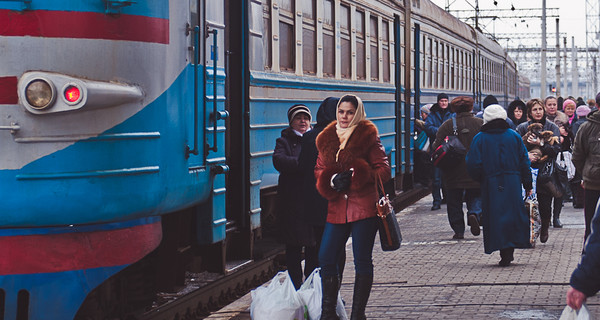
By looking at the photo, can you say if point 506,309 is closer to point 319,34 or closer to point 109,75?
point 109,75

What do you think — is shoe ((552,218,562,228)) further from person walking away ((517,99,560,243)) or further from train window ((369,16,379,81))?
train window ((369,16,379,81))

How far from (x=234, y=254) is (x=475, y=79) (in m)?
18.5

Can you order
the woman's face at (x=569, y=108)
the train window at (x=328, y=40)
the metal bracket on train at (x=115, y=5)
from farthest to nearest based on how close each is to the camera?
the woman's face at (x=569, y=108), the train window at (x=328, y=40), the metal bracket on train at (x=115, y=5)

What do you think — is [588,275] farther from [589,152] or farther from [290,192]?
[589,152]

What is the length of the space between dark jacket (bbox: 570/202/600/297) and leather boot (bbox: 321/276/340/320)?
3.05 m

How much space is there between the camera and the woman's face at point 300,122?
800 centimetres

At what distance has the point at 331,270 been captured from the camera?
6988mm

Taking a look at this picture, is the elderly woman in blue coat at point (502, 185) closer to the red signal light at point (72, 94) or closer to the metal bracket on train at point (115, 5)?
the metal bracket on train at point (115, 5)

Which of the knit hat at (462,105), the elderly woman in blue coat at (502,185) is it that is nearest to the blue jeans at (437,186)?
the knit hat at (462,105)

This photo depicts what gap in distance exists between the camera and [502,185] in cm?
978

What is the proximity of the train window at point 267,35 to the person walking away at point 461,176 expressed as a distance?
3017 millimetres

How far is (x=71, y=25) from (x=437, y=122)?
10065 mm

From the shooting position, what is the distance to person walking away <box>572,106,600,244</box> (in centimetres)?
839

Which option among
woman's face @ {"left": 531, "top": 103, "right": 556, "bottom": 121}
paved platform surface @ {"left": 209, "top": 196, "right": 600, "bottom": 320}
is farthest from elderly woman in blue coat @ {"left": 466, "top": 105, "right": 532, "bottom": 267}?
woman's face @ {"left": 531, "top": 103, "right": 556, "bottom": 121}
